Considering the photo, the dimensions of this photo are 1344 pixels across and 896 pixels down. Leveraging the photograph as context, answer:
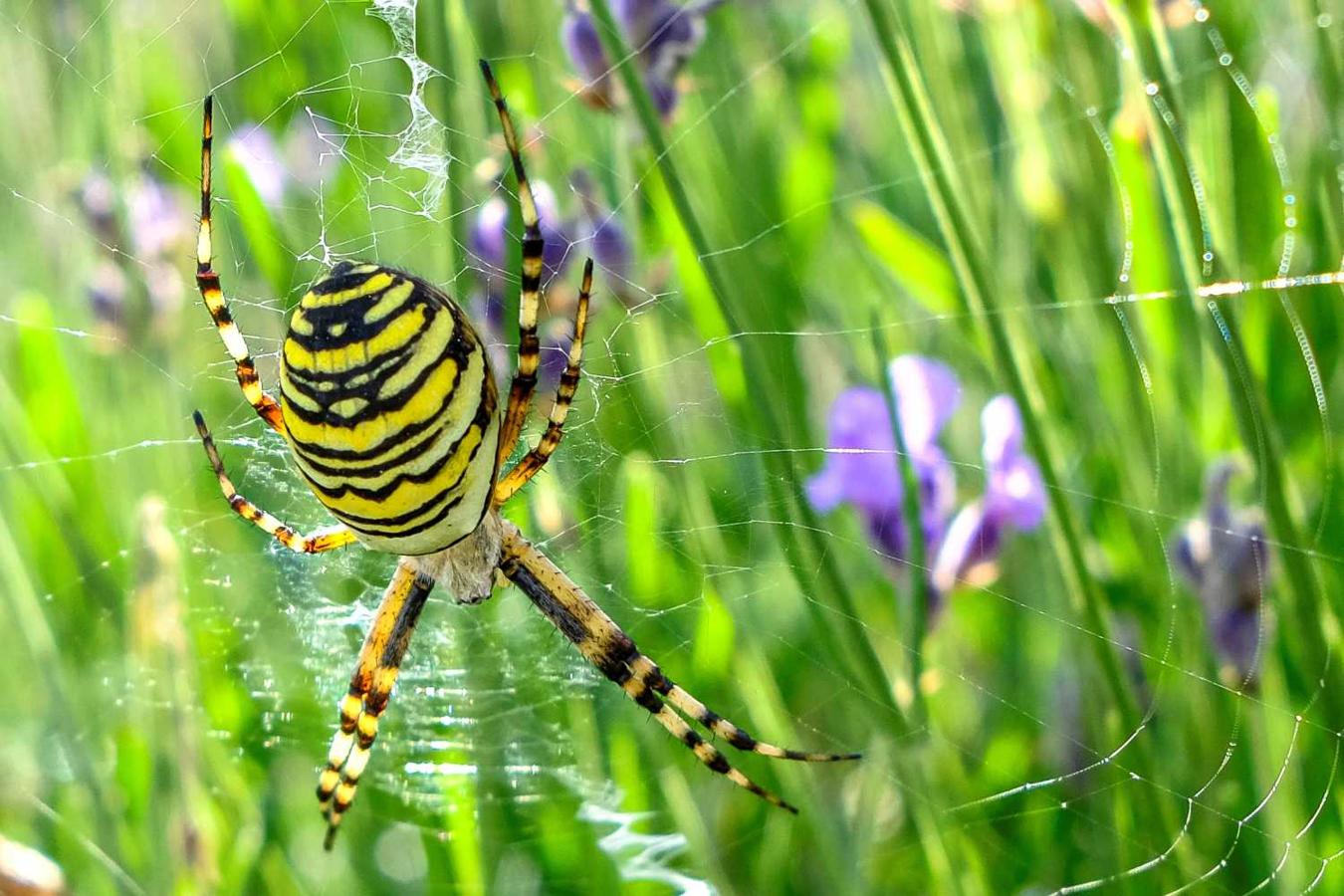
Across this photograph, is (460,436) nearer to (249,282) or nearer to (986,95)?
(249,282)

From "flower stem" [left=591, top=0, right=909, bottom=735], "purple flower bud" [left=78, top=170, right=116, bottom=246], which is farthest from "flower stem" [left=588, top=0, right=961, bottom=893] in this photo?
"purple flower bud" [left=78, top=170, right=116, bottom=246]

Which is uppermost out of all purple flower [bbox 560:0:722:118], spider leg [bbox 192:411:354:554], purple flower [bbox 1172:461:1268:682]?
purple flower [bbox 560:0:722:118]

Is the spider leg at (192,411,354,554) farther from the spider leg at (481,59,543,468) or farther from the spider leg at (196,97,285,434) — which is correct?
the spider leg at (481,59,543,468)

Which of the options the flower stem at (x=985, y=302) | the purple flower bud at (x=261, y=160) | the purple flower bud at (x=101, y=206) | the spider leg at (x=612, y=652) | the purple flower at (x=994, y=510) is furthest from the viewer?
the purple flower bud at (x=101, y=206)

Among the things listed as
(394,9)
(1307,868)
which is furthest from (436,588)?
(1307,868)

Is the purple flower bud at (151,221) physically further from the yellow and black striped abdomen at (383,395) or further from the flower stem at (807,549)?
the flower stem at (807,549)

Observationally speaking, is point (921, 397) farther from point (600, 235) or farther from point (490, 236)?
point (490, 236)

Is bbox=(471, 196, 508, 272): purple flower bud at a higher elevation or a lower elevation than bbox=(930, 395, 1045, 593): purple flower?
higher

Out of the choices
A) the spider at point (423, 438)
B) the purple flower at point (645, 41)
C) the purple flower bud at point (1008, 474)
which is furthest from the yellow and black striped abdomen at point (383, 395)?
the purple flower bud at point (1008, 474)
